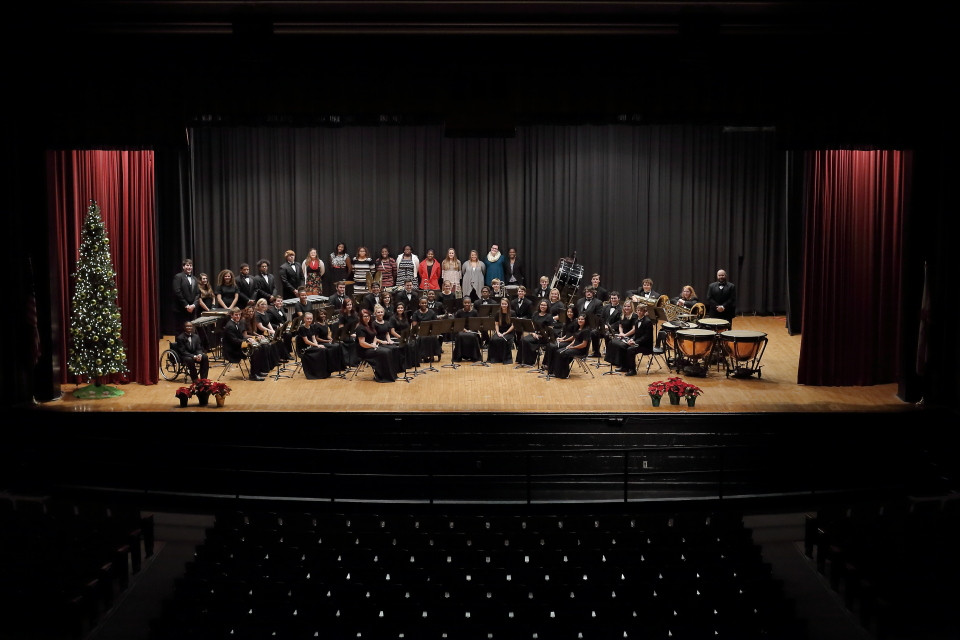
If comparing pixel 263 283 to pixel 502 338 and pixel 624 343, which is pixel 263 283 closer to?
pixel 502 338

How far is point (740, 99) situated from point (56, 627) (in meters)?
10.7

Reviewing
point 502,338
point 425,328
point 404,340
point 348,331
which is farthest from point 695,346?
point 348,331

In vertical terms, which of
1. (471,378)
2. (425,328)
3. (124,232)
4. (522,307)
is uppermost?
(124,232)

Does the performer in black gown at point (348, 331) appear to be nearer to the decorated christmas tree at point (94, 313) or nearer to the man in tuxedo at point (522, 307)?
the man in tuxedo at point (522, 307)

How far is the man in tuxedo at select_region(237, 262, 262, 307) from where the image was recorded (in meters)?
18.8

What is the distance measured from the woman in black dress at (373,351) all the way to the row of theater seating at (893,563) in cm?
731

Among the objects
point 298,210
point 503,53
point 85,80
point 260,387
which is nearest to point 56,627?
point 260,387

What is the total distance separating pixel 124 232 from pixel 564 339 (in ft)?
24.2

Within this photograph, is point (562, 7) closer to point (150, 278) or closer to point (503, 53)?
point (503, 53)

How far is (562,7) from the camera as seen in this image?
512 inches

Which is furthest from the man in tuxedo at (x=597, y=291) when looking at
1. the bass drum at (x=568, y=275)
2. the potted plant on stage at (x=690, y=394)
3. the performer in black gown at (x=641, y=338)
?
the potted plant on stage at (x=690, y=394)

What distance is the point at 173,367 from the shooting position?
658 inches

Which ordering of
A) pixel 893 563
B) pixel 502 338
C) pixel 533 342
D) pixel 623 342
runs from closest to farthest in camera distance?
1. pixel 893 563
2. pixel 623 342
3. pixel 533 342
4. pixel 502 338

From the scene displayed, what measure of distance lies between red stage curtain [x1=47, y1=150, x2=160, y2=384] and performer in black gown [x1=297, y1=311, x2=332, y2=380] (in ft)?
7.62
